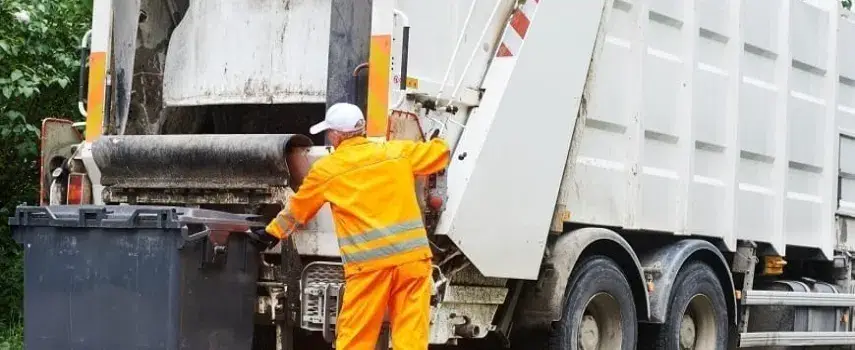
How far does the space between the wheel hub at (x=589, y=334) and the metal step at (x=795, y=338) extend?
160cm

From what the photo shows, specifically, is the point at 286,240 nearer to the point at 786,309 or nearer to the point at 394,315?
the point at 394,315

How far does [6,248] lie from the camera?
9.52m

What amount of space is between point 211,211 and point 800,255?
4.98m

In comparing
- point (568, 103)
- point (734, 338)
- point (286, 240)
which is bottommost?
point (734, 338)

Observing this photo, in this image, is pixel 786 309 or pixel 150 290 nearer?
pixel 150 290

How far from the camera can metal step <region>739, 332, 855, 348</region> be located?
8.27 metres

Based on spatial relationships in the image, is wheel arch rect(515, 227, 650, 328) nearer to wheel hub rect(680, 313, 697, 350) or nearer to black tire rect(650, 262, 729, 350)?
black tire rect(650, 262, 729, 350)

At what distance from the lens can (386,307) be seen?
5480 millimetres

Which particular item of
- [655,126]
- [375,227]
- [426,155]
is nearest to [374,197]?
[375,227]

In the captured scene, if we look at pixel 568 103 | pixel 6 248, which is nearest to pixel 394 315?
pixel 568 103

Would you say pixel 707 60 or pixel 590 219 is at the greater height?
pixel 707 60

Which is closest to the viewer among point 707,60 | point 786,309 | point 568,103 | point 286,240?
point 286,240

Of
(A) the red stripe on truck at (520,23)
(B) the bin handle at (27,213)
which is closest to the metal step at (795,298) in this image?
(A) the red stripe on truck at (520,23)

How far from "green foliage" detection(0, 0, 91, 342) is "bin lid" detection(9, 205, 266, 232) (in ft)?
8.23
